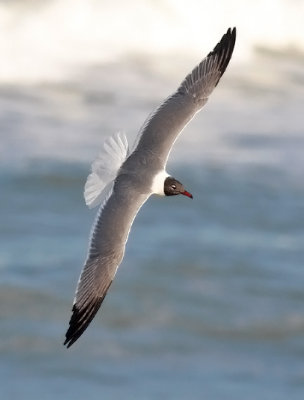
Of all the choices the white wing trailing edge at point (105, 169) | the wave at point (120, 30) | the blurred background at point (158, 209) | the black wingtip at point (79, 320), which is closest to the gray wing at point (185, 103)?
the white wing trailing edge at point (105, 169)

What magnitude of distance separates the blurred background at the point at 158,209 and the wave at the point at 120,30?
0.05 ft

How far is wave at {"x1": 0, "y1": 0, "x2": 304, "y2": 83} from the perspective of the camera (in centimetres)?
1021

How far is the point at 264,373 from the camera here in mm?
6910

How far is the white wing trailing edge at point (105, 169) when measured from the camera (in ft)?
17.1

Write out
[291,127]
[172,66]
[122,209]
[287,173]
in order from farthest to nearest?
[172,66], [291,127], [287,173], [122,209]

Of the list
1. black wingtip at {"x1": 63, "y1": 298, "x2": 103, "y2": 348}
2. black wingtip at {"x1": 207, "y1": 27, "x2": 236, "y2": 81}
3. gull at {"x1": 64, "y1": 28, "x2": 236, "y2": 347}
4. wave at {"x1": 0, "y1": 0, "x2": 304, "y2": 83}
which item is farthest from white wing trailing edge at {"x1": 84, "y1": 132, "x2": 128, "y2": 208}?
wave at {"x1": 0, "y1": 0, "x2": 304, "y2": 83}

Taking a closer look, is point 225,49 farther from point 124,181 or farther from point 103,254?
point 103,254

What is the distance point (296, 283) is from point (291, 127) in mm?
2168

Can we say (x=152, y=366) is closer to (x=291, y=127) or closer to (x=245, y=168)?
(x=245, y=168)

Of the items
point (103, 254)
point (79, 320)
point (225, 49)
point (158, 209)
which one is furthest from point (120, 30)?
point (79, 320)

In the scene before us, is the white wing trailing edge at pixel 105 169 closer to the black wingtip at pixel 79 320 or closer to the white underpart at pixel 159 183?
the white underpart at pixel 159 183

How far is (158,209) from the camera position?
28.1 ft

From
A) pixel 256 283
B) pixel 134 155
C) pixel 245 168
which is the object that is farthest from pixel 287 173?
pixel 134 155

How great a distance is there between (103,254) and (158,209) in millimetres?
3451
